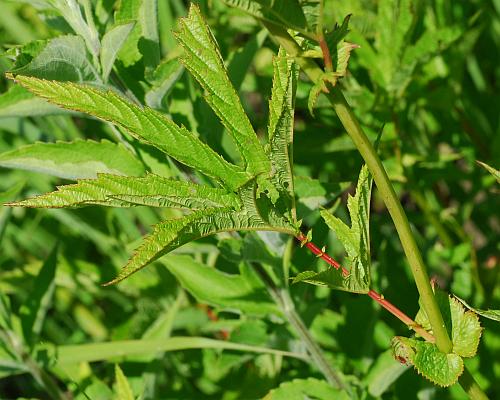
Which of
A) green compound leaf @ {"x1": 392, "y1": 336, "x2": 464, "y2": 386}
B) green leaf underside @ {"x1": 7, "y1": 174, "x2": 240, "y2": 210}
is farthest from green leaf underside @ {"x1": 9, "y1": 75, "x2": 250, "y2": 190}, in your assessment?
green compound leaf @ {"x1": 392, "y1": 336, "x2": 464, "y2": 386}

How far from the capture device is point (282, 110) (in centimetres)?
58

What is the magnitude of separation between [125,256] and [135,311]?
122mm

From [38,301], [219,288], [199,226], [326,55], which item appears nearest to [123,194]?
[199,226]

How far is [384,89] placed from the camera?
111 cm

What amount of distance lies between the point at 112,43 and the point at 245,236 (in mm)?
254

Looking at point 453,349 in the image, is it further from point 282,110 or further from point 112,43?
point 112,43

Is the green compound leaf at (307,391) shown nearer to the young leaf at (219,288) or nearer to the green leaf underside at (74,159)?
the young leaf at (219,288)

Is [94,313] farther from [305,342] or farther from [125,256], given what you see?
[305,342]

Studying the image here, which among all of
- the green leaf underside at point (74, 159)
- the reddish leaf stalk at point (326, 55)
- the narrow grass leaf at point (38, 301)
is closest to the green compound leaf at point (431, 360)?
the reddish leaf stalk at point (326, 55)

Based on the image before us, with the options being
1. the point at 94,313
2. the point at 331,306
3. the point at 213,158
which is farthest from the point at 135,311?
the point at 213,158

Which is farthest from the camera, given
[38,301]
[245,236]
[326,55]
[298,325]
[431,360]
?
[38,301]

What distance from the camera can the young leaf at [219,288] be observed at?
37.3 inches

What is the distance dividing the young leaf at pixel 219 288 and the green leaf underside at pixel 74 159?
0.49ft

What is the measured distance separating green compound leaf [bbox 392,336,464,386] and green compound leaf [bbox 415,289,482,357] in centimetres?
1
